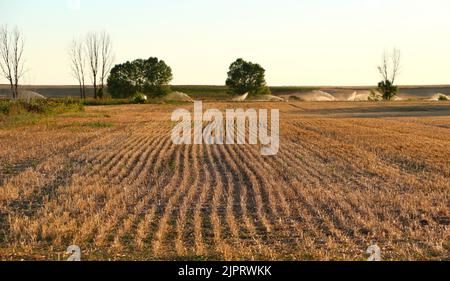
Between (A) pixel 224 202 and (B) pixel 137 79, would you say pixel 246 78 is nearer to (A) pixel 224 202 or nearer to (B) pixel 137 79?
(B) pixel 137 79

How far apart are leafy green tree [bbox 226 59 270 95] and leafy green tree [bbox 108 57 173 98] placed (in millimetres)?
13043

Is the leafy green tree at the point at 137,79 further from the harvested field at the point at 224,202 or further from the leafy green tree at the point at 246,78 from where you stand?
the harvested field at the point at 224,202

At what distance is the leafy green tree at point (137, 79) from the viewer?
100812 millimetres

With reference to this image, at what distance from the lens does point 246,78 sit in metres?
111

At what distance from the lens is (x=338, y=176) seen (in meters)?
14.9

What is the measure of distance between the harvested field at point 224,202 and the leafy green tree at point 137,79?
80.9 metres

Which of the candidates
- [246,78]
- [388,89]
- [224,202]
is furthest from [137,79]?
[224,202]

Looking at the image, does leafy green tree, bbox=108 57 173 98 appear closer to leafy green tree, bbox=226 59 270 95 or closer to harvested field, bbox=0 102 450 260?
leafy green tree, bbox=226 59 270 95

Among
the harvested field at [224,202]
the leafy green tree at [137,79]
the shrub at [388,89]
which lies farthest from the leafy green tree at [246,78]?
the harvested field at [224,202]

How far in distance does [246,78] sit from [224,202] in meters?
100

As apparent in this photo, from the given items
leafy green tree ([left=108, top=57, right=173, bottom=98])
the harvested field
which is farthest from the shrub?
the harvested field

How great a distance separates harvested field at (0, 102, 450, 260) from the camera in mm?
8289
